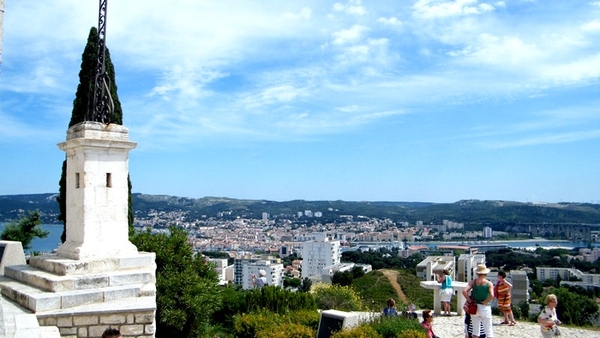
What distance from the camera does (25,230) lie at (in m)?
17.3

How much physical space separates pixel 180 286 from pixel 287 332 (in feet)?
7.43

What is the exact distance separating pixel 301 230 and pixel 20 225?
172m

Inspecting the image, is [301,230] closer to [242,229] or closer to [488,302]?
[242,229]

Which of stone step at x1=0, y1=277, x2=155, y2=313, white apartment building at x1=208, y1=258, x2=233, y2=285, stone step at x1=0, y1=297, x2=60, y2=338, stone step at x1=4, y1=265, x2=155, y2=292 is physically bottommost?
white apartment building at x1=208, y1=258, x2=233, y2=285

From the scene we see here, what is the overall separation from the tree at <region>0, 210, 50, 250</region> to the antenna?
35.5 ft

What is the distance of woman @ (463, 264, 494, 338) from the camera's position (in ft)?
24.7

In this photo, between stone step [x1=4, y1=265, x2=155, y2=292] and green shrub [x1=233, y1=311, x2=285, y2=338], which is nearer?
stone step [x1=4, y1=265, x2=155, y2=292]

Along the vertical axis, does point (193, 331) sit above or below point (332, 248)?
above

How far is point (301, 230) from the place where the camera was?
7411 inches

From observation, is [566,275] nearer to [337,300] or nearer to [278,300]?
[337,300]

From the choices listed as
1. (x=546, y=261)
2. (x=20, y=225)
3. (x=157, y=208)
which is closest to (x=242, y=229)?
(x=157, y=208)

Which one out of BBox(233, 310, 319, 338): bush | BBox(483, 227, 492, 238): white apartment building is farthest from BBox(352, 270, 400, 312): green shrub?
BBox(483, 227, 492, 238): white apartment building

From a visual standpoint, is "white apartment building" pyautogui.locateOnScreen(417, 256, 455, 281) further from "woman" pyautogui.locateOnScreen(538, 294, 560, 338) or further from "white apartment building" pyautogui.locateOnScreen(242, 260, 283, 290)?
"white apartment building" pyautogui.locateOnScreen(242, 260, 283, 290)

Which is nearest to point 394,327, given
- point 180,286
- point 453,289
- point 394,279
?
point 453,289
